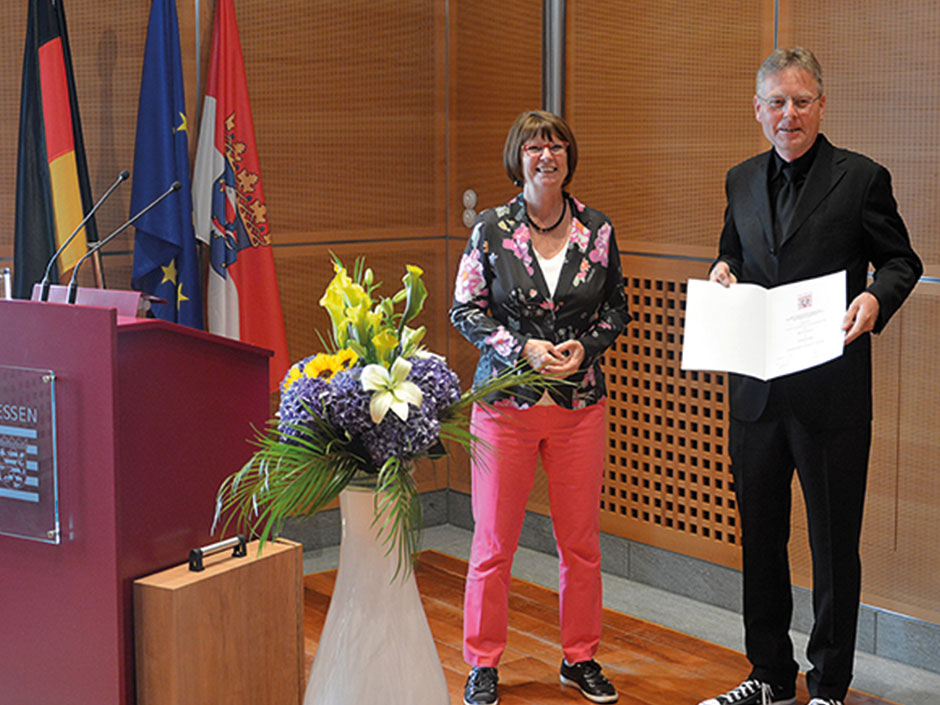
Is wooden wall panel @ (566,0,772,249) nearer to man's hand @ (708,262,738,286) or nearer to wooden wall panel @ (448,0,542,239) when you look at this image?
wooden wall panel @ (448,0,542,239)

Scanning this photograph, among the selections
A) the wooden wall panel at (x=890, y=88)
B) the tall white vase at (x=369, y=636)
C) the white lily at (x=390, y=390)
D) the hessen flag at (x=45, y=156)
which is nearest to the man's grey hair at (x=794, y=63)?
the wooden wall panel at (x=890, y=88)

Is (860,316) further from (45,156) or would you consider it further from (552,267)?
(45,156)

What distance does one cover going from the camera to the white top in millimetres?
3254

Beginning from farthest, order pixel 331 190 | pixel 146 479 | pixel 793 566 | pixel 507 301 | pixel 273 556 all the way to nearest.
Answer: pixel 331 190 → pixel 793 566 → pixel 507 301 → pixel 273 556 → pixel 146 479

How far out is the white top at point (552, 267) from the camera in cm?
325

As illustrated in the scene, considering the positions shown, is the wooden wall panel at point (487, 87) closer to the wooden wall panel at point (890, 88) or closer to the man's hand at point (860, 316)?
the wooden wall panel at point (890, 88)

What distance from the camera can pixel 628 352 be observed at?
14.6ft

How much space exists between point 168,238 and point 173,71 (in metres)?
0.60

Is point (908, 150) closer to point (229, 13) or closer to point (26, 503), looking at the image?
point (229, 13)

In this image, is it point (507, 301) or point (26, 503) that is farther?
point (507, 301)

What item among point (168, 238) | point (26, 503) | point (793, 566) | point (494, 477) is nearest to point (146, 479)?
point (26, 503)

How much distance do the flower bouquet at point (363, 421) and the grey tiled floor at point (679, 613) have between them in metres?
2.01

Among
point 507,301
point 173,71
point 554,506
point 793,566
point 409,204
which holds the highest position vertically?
point 173,71

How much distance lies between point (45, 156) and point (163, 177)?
41 cm
